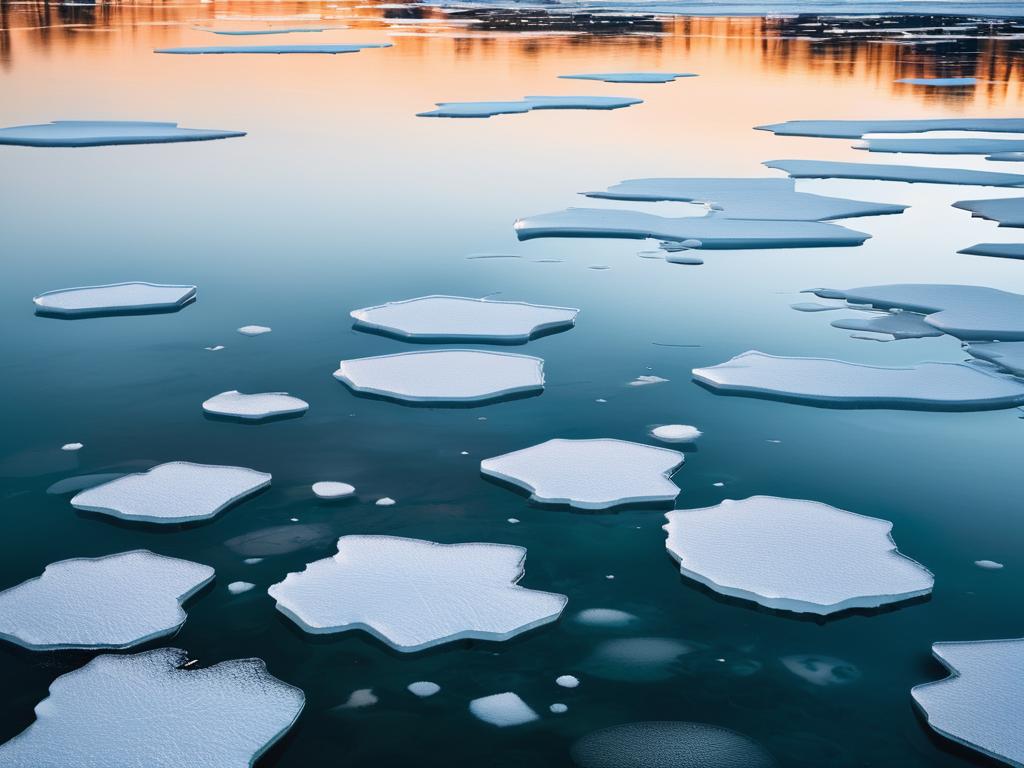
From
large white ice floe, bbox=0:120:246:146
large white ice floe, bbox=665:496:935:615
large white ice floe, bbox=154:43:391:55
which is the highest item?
large white ice floe, bbox=154:43:391:55

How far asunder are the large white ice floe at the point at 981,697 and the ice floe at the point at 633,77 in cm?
1450

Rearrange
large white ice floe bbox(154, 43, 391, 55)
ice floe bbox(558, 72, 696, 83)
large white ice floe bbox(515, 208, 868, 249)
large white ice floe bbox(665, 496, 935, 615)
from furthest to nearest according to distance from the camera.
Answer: large white ice floe bbox(154, 43, 391, 55) → ice floe bbox(558, 72, 696, 83) → large white ice floe bbox(515, 208, 868, 249) → large white ice floe bbox(665, 496, 935, 615)

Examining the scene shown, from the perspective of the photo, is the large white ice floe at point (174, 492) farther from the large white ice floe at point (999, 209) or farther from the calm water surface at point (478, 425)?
the large white ice floe at point (999, 209)

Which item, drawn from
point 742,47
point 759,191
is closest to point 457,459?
point 759,191

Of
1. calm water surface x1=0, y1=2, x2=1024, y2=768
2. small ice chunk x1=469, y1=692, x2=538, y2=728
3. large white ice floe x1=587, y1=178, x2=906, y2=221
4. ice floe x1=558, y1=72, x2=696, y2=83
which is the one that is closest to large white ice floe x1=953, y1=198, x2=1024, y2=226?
calm water surface x1=0, y1=2, x2=1024, y2=768

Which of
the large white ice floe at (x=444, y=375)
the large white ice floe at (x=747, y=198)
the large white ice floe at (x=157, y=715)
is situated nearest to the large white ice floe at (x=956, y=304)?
the large white ice floe at (x=747, y=198)

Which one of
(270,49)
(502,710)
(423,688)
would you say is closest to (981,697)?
(502,710)

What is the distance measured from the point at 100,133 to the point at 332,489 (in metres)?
8.59

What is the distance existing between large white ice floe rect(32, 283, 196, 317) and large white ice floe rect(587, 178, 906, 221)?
11.1ft

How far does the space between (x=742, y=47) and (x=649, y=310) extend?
21239 mm

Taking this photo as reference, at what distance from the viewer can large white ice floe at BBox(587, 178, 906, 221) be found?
278 inches

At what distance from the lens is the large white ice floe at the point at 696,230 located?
6.40 meters

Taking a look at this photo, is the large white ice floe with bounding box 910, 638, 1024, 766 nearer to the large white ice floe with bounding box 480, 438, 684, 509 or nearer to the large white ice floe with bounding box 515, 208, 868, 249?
the large white ice floe with bounding box 480, 438, 684, 509

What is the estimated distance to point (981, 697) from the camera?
7.39 feet
